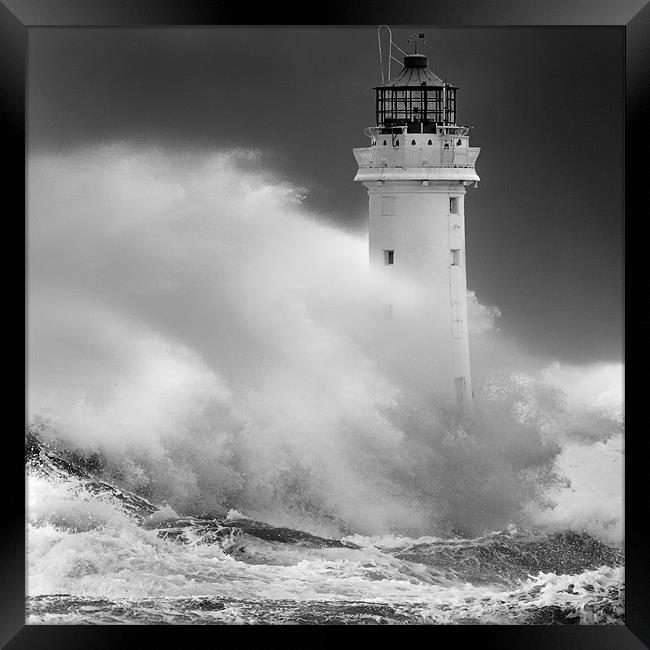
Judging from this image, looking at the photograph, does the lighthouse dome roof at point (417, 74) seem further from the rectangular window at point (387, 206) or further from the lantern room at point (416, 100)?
the rectangular window at point (387, 206)

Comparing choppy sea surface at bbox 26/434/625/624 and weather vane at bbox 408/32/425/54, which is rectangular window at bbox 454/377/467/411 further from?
weather vane at bbox 408/32/425/54

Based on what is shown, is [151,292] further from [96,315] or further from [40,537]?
[40,537]

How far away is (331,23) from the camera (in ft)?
28.0

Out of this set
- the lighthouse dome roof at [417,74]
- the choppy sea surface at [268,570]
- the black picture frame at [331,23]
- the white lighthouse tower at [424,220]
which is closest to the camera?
the black picture frame at [331,23]

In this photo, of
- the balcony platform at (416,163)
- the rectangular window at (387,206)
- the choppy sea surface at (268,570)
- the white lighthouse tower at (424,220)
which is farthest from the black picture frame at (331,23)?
the rectangular window at (387,206)

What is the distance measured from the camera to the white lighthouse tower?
11.5 meters

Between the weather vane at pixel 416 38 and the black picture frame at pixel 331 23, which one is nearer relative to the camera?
the black picture frame at pixel 331 23

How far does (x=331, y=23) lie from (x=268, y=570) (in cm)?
467

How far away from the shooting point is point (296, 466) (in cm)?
1146

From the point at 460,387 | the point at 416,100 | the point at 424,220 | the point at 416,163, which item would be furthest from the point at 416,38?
the point at 460,387

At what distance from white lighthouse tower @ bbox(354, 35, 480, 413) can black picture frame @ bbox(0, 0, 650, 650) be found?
9.18 feet

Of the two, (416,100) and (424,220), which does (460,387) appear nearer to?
(424,220)

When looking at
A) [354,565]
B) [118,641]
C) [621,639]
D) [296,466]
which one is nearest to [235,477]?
[296,466]

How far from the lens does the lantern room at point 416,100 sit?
36.2 feet
